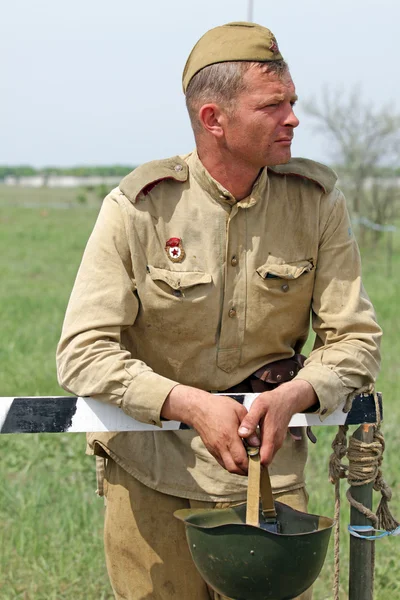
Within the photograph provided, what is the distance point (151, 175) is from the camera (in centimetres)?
314

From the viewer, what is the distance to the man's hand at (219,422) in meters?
2.71

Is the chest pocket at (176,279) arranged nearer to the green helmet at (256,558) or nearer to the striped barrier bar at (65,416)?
the striped barrier bar at (65,416)

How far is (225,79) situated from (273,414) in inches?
37.8

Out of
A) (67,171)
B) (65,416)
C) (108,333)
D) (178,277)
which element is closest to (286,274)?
(178,277)

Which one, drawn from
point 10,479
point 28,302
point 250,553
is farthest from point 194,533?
point 28,302

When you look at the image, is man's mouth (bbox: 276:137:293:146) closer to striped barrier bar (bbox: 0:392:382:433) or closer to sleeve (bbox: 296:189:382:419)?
sleeve (bbox: 296:189:382:419)

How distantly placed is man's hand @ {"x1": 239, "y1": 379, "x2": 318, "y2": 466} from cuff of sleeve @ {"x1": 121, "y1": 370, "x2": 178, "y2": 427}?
0.25m

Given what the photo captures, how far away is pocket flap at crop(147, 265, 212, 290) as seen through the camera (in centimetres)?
309

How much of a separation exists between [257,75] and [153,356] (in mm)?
899

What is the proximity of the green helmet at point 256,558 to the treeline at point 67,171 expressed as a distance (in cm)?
9506

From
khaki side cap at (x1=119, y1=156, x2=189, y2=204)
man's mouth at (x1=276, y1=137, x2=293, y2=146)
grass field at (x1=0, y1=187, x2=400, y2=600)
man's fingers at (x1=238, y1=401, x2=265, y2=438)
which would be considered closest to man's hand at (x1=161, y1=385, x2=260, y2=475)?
man's fingers at (x1=238, y1=401, x2=265, y2=438)

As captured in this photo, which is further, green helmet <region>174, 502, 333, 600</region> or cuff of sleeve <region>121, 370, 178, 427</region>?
cuff of sleeve <region>121, 370, 178, 427</region>

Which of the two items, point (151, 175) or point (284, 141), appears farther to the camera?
point (151, 175)

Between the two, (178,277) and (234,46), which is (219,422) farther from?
(234,46)
